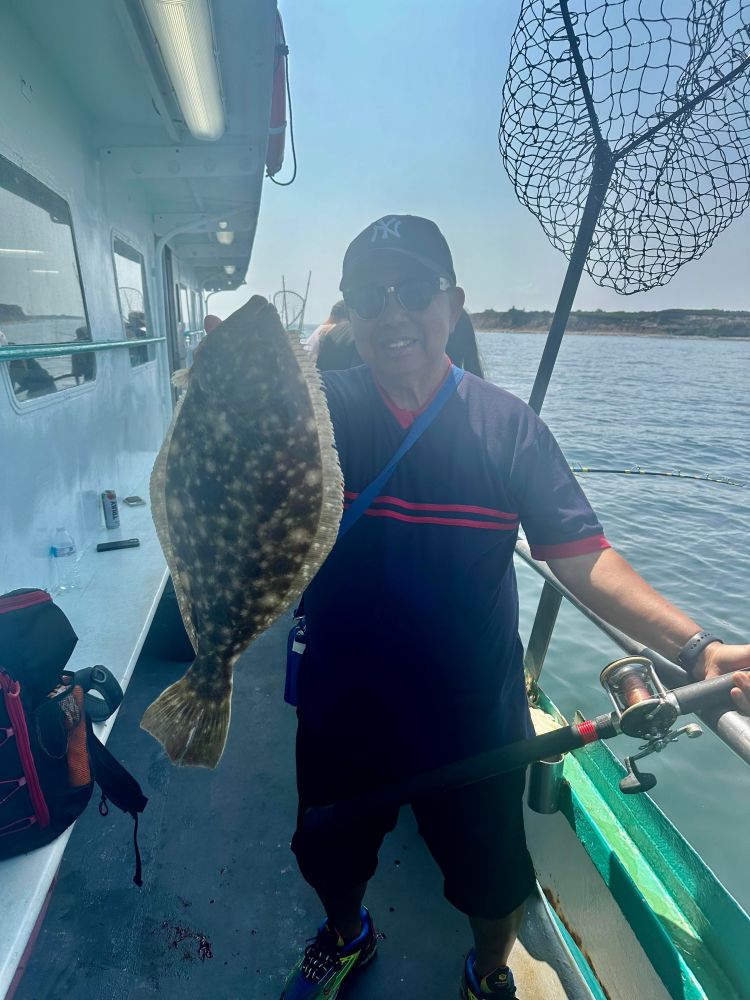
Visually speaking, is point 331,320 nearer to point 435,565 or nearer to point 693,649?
point 435,565

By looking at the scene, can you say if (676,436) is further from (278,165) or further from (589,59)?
(589,59)

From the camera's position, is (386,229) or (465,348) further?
(465,348)

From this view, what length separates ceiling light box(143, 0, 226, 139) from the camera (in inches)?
110

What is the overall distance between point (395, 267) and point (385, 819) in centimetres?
200

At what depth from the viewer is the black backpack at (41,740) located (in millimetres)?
1729

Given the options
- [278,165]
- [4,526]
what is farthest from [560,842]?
[278,165]

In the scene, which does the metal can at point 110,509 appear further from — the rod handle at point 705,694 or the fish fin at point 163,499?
the rod handle at point 705,694

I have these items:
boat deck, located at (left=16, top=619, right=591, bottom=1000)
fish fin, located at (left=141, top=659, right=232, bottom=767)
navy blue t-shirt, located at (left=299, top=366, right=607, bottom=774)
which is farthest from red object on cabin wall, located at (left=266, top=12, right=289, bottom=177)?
boat deck, located at (left=16, top=619, right=591, bottom=1000)

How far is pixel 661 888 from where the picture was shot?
1962 mm

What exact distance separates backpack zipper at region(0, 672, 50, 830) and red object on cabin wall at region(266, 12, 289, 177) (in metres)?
3.51

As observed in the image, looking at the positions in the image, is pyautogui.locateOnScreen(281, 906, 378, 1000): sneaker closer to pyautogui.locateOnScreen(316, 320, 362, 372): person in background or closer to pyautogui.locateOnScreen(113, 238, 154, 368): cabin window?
pyautogui.locateOnScreen(316, 320, 362, 372): person in background

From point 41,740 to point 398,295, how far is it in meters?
1.87

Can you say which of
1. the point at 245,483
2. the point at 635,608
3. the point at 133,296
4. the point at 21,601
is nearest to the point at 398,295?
the point at 245,483

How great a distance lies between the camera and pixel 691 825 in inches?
182
